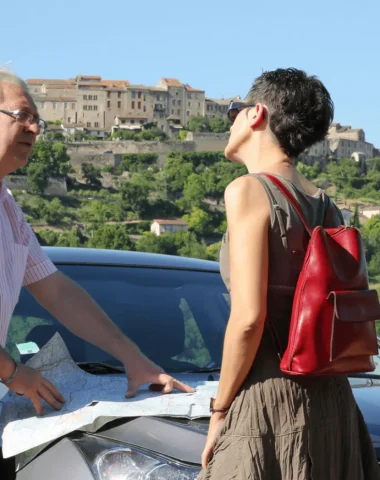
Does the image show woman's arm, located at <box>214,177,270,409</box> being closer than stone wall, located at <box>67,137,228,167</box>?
Yes

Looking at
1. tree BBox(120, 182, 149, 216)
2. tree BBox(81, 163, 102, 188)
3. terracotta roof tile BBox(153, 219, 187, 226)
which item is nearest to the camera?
terracotta roof tile BBox(153, 219, 187, 226)

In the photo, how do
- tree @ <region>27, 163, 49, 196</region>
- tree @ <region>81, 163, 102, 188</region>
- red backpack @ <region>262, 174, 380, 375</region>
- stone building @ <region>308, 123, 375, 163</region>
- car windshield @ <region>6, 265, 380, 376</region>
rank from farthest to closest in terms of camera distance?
stone building @ <region>308, 123, 375, 163</region>
tree @ <region>81, 163, 102, 188</region>
tree @ <region>27, 163, 49, 196</region>
car windshield @ <region>6, 265, 380, 376</region>
red backpack @ <region>262, 174, 380, 375</region>

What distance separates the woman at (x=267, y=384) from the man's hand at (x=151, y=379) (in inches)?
14.9

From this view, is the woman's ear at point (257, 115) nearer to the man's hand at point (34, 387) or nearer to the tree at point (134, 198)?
the man's hand at point (34, 387)

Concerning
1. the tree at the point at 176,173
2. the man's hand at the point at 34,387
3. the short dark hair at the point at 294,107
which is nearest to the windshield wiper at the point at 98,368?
the man's hand at the point at 34,387

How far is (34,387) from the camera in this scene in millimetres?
2254

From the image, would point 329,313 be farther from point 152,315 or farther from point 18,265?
point 152,315

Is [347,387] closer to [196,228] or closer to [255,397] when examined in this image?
[255,397]

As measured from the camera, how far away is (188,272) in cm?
343

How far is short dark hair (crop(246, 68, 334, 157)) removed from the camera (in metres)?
2.17

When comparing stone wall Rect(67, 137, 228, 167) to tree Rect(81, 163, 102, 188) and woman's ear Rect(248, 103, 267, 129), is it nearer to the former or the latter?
tree Rect(81, 163, 102, 188)

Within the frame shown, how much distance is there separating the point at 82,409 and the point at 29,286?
429mm

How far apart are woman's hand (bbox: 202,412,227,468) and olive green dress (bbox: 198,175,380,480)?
0.02 meters

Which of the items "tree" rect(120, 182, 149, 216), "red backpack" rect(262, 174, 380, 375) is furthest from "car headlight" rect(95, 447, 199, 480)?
"tree" rect(120, 182, 149, 216)
